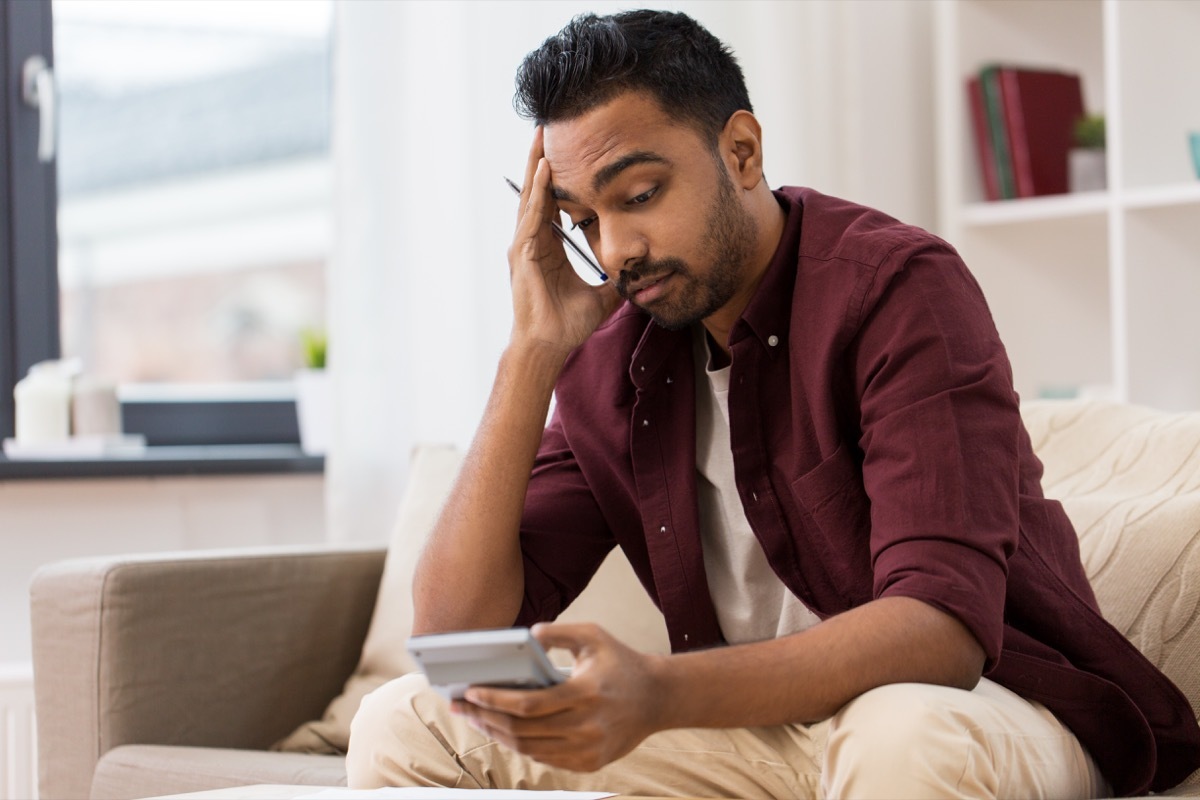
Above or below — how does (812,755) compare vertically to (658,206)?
below

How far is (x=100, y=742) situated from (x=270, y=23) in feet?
6.01

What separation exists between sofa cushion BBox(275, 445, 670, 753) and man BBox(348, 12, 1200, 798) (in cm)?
30

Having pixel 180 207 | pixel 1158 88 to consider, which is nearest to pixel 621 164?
pixel 1158 88

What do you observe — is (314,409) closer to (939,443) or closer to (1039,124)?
(1039,124)

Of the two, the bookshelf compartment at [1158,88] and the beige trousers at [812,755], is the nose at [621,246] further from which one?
the bookshelf compartment at [1158,88]

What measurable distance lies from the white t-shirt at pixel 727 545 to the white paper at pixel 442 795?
1.23 ft

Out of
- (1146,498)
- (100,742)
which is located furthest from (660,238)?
(100,742)

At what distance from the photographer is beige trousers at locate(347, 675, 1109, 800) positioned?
103cm

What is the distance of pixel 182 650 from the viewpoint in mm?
1763

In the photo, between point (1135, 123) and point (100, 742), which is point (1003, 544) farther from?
point (1135, 123)

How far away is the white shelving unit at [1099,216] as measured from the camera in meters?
2.30

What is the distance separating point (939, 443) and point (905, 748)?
0.28m

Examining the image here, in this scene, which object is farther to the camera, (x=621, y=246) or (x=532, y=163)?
(x=532, y=163)

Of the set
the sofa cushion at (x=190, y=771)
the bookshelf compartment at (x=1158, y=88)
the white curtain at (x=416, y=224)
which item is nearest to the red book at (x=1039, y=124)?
the bookshelf compartment at (x=1158, y=88)
